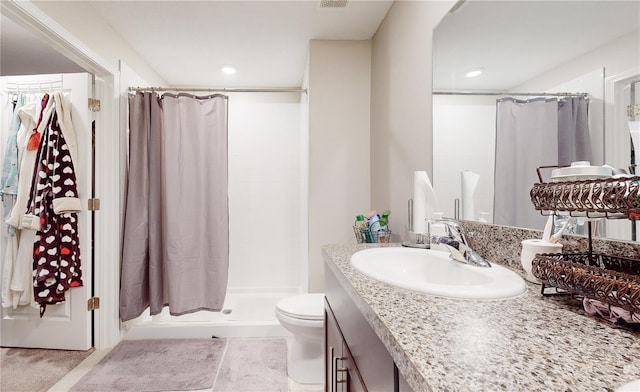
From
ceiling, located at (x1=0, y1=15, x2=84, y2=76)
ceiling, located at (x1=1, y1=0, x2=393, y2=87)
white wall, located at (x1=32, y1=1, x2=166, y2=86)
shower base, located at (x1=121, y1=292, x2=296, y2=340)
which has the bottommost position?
shower base, located at (x1=121, y1=292, x2=296, y2=340)

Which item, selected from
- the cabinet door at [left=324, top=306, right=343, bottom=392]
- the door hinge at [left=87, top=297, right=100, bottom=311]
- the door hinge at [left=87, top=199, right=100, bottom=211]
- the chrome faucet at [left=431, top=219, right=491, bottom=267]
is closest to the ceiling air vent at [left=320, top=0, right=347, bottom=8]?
the chrome faucet at [left=431, top=219, right=491, bottom=267]

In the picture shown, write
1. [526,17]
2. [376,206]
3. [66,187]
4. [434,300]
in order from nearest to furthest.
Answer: [434,300], [526,17], [66,187], [376,206]

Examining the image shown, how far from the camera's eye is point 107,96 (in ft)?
7.36

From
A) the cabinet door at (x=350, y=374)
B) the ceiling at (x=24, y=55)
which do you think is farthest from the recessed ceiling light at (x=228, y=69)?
the cabinet door at (x=350, y=374)

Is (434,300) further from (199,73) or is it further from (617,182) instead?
(199,73)

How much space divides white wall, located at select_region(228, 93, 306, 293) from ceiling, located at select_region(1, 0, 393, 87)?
0.48m

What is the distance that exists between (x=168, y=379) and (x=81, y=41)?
6.98 feet

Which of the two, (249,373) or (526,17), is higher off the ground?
(526,17)

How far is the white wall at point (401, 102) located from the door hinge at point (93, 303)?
2.15 m

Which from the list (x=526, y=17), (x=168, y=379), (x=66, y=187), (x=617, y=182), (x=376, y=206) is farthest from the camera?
(x=376, y=206)

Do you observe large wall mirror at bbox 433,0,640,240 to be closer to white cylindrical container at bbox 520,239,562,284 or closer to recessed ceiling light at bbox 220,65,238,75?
white cylindrical container at bbox 520,239,562,284

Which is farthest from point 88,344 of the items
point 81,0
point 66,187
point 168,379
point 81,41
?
point 81,0

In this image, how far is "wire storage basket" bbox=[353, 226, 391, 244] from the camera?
182 centimetres

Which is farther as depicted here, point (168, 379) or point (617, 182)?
point (168, 379)
